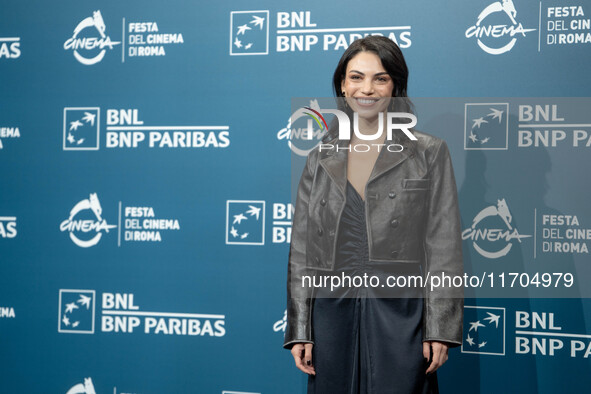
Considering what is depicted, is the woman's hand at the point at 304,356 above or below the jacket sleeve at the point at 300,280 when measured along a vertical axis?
below

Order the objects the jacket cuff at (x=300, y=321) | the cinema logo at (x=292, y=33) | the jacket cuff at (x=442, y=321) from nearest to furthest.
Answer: the jacket cuff at (x=442, y=321) < the jacket cuff at (x=300, y=321) < the cinema logo at (x=292, y=33)

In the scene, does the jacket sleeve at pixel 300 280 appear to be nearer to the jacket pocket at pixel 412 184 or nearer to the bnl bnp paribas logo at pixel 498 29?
the jacket pocket at pixel 412 184

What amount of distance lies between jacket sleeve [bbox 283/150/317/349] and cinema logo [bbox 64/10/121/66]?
141 cm

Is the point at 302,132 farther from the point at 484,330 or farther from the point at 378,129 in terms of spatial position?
the point at 484,330

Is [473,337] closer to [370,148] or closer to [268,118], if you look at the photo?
[370,148]

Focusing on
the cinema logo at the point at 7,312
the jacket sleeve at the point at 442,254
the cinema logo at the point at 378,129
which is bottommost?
the cinema logo at the point at 7,312

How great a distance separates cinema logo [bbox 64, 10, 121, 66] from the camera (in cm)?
307

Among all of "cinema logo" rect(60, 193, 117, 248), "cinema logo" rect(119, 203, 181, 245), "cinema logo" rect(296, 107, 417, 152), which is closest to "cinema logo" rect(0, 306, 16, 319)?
"cinema logo" rect(60, 193, 117, 248)

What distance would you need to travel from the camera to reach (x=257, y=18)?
114 inches

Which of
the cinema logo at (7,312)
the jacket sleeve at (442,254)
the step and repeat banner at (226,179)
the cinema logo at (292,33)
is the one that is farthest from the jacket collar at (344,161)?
the cinema logo at (7,312)

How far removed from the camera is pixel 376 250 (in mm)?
2061

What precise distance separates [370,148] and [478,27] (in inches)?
36.2

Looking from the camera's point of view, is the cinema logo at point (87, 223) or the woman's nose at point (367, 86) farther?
the cinema logo at point (87, 223)

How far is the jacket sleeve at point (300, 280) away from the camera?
2127 millimetres
